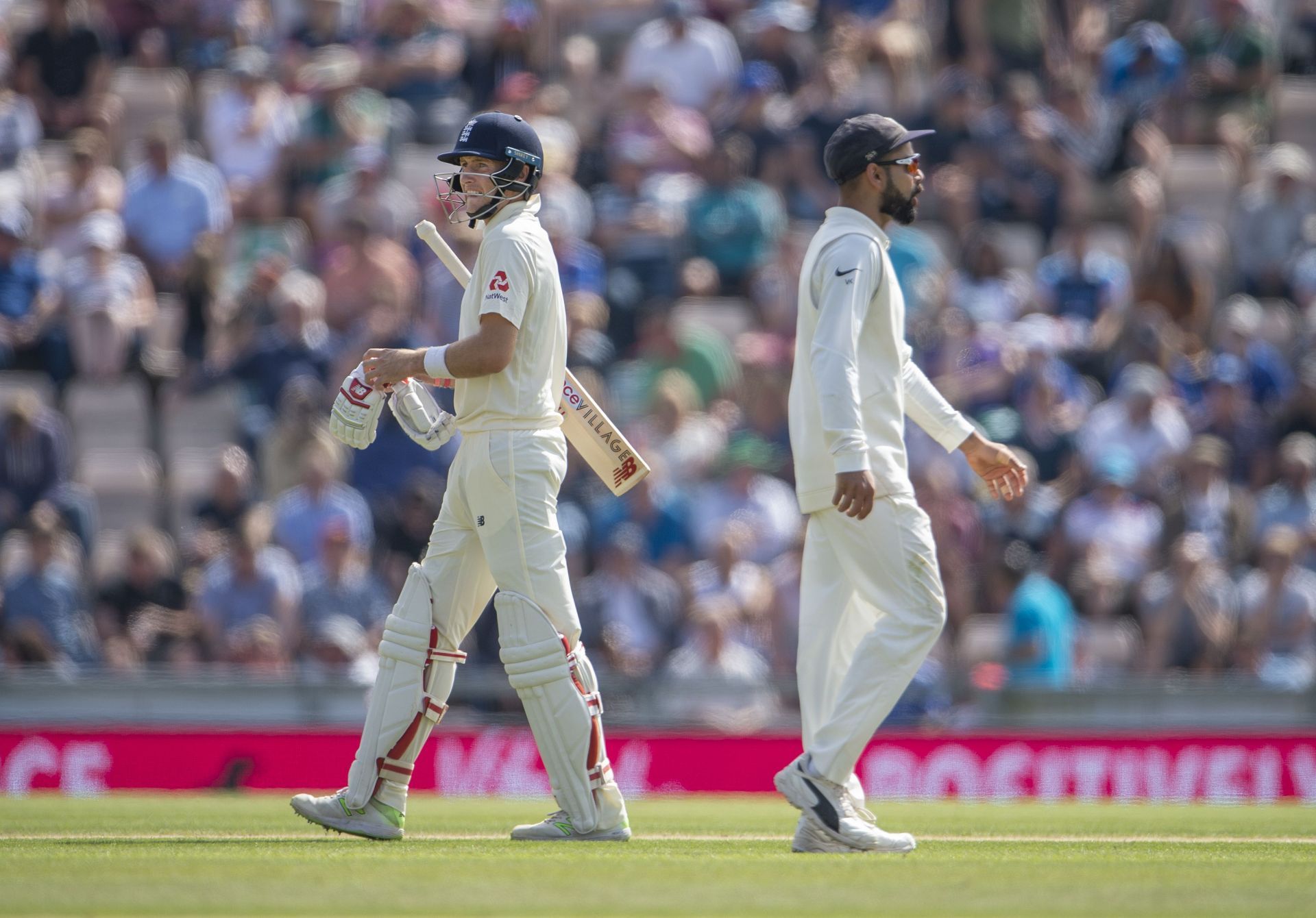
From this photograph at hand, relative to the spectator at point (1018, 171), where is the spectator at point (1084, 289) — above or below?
below

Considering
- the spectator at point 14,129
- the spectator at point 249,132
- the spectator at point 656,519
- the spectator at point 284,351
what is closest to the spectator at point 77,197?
the spectator at point 14,129

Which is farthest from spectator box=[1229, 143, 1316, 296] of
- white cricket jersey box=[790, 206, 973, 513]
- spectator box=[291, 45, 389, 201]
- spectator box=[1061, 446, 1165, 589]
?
white cricket jersey box=[790, 206, 973, 513]

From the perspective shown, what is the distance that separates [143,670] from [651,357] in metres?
4.15

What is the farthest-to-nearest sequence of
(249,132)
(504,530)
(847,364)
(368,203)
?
1. (249,132)
2. (368,203)
3. (504,530)
4. (847,364)

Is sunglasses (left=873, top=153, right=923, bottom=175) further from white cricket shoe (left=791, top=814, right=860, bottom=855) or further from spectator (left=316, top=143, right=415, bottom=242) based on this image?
spectator (left=316, top=143, right=415, bottom=242)

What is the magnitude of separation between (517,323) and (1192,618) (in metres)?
6.83

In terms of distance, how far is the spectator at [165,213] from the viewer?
14953mm

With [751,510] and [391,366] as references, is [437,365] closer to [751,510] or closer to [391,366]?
[391,366]

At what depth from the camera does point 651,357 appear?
1407 cm

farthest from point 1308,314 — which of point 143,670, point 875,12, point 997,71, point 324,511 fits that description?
point 143,670

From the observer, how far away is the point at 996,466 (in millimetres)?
7234

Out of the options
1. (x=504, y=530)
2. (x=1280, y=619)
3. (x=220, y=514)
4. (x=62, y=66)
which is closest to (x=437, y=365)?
(x=504, y=530)

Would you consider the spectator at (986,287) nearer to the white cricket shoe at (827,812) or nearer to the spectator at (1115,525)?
the spectator at (1115,525)

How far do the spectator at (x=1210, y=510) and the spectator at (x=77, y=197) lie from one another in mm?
8187
